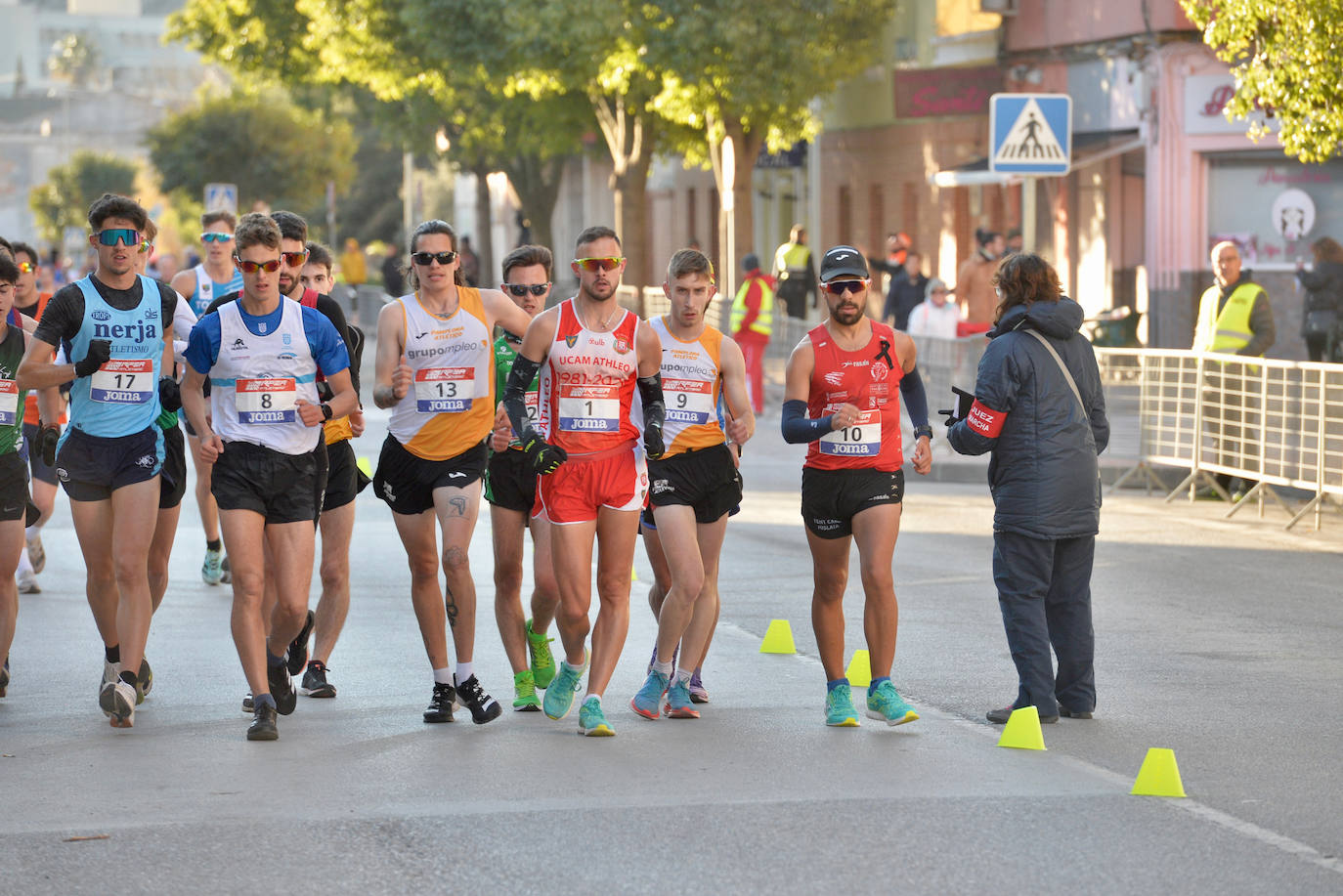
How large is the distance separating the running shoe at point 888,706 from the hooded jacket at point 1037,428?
0.88 metres

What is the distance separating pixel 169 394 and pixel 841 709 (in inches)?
115

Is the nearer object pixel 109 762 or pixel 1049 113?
pixel 109 762

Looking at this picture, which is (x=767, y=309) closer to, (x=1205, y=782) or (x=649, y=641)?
(x=649, y=641)

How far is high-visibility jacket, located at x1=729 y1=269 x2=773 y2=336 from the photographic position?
2445cm

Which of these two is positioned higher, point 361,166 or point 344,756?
point 361,166

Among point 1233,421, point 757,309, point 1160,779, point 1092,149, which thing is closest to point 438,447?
point 1160,779

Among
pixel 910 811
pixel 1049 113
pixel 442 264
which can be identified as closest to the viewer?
pixel 910 811

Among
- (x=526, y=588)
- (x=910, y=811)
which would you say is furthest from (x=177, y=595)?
(x=910, y=811)

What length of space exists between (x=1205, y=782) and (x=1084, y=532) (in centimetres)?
150

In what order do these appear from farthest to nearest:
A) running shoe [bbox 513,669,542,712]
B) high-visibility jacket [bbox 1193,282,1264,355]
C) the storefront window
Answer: the storefront window
high-visibility jacket [bbox 1193,282,1264,355]
running shoe [bbox 513,669,542,712]

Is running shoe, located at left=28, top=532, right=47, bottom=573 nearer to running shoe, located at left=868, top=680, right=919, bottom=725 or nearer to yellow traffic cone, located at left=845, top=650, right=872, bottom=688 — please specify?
yellow traffic cone, located at left=845, top=650, right=872, bottom=688

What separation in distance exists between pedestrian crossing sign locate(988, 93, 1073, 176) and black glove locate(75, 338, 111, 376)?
1221cm

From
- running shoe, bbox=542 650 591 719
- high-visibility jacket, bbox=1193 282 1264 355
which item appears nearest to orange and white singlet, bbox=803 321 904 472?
running shoe, bbox=542 650 591 719

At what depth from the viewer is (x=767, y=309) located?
80.2 ft
